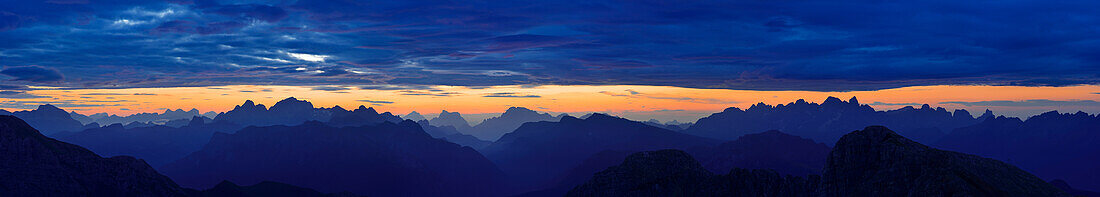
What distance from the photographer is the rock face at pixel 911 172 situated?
145000 millimetres

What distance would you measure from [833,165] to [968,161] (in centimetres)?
3313

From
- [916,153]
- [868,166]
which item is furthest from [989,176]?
[868,166]

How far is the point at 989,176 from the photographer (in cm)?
14925

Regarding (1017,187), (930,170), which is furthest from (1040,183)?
(930,170)

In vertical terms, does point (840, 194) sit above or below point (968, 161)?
below

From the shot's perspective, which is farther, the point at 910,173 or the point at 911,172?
the point at 910,173

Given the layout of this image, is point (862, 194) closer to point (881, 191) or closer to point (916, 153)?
point (881, 191)

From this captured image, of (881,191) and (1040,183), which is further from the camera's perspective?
(881,191)

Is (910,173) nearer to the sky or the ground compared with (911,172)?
nearer to the ground

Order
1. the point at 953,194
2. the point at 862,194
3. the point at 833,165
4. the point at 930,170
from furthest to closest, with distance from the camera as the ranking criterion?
the point at 833,165 < the point at 862,194 < the point at 930,170 < the point at 953,194

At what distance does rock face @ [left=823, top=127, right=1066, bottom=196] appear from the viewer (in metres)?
145

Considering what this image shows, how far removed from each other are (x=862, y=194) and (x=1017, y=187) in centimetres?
3413

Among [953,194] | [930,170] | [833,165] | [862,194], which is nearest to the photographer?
[953,194]

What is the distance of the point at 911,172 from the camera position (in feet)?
521
